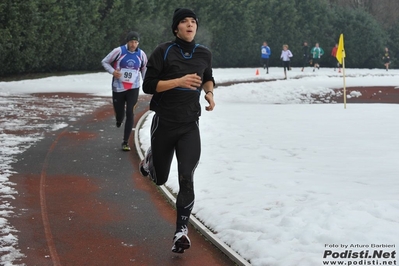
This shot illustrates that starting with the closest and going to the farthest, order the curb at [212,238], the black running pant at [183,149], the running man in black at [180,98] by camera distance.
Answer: the curb at [212,238] → the running man in black at [180,98] → the black running pant at [183,149]

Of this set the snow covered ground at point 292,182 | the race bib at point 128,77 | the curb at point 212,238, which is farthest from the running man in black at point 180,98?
the race bib at point 128,77

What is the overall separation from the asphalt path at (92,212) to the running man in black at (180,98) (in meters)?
0.41

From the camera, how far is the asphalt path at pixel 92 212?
648 centimetres

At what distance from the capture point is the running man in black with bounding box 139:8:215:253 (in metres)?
6.30

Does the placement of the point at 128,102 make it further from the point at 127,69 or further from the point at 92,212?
the point at 92,212

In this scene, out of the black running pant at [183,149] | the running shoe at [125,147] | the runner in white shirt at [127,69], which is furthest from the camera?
the running shoe at [125,147]

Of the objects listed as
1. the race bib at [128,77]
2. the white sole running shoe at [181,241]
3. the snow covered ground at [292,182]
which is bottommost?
the snow covered ground at [292,182]

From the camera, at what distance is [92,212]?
26.6 feet

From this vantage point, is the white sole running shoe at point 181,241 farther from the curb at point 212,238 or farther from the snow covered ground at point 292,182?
the snow covered ground at point 292,182

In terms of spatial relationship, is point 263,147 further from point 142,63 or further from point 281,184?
point 281,184

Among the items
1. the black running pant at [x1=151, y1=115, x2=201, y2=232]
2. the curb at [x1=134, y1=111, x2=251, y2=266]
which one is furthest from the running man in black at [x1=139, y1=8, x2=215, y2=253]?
the curb at [x1=134, y1=111, x2=251, y2=266]

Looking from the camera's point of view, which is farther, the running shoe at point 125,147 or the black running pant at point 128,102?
the running shoe at point 125,147

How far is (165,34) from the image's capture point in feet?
133

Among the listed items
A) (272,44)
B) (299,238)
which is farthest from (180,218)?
(272,44)
